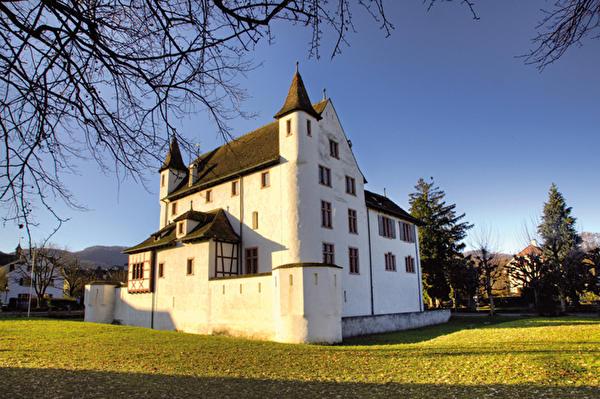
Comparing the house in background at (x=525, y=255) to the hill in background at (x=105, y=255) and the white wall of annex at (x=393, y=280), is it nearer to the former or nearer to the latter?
the white wall of annex at (x=393, y=280)

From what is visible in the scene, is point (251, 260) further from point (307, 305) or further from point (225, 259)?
point (307, 305)

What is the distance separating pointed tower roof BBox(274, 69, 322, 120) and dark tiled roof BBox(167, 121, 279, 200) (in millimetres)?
2317

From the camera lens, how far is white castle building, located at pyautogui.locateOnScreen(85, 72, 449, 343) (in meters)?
16.1

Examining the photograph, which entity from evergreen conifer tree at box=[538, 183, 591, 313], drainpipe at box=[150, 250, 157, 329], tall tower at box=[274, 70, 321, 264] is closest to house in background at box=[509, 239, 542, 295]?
evergreen conifer tree at box=[538, 183, 591, 313]

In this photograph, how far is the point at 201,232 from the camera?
2106cm

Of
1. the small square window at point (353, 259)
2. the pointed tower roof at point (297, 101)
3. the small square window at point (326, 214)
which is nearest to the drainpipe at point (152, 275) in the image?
the small square window at point (326, 214)

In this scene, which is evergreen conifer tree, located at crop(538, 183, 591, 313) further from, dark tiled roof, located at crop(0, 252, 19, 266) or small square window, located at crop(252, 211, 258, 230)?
dark tiled roof, located at crop(0, 252, 19, 266)

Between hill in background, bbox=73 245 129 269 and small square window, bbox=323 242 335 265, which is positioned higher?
hill in background, bbox=73 245 129 269

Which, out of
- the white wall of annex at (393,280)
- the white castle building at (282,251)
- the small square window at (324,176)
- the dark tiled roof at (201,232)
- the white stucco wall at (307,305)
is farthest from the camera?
the white wall of annex at (393,280)

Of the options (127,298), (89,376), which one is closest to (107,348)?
(89,376)

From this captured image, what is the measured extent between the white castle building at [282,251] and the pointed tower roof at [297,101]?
84mm

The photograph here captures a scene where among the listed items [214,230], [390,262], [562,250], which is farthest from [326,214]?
[562,250]

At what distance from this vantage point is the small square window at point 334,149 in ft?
74.9

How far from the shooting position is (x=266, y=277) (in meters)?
17.2
